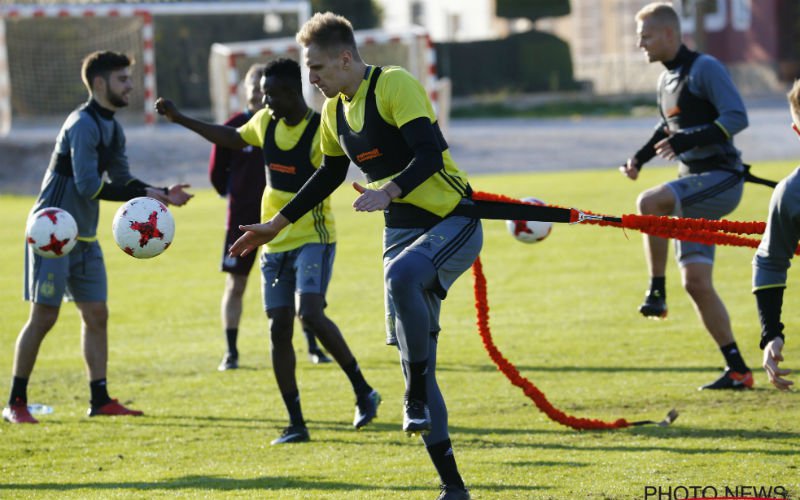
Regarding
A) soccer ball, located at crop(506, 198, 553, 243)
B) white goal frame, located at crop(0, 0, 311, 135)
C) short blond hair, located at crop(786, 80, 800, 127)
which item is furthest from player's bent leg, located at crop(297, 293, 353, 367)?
white goal frame, located at crop(0, 0, 311, 135)

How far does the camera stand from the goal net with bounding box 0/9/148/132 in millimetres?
31656

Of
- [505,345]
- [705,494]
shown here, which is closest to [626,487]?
[705,494]

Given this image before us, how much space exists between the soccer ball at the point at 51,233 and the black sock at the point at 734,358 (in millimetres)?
4520

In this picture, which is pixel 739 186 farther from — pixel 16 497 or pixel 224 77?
pixel 224 77

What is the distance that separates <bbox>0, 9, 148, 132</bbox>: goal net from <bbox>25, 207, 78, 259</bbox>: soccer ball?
965 inches

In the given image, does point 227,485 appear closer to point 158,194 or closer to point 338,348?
point 338,348

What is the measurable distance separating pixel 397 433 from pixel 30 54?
87.8ft

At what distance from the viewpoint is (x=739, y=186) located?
327 inches

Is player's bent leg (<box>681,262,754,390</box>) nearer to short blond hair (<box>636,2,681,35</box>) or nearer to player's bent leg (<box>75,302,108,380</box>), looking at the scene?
short blond hair (<box>636,2,681,35</box>)

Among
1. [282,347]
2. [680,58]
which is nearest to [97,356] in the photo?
[282,347]

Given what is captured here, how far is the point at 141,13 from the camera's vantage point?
102 ft

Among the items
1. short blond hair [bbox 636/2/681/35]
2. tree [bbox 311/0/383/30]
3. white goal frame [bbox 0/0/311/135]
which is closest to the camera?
short blond hair [bbox 636/2/681/35]

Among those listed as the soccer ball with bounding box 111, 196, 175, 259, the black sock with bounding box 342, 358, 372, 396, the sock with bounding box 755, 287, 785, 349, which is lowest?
the black sock with bounding box 342, 358, 372, 396

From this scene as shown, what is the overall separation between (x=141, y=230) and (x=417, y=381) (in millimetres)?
2060
